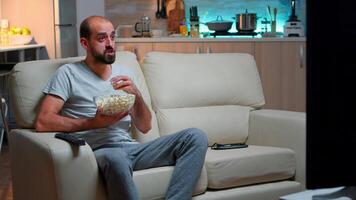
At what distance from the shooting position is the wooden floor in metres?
3.79

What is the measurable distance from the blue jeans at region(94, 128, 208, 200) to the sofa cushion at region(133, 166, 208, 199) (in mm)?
27

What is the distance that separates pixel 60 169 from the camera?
2.38 m

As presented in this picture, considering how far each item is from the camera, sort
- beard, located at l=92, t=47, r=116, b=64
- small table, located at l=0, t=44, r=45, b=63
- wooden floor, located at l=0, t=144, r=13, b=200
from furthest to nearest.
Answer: small table, located at l=0, t=44, r=45, b=63 < wooden floor, located at l=0, t=144, r=13, b=200 < beard, located at l=92, t=47, r=116, b=64

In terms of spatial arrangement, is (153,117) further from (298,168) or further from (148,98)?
(298,168)

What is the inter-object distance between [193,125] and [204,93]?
8.6 inches

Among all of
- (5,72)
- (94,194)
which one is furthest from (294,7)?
(94,194)

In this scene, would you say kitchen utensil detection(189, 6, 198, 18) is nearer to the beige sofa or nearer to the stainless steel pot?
the stainless steel pot

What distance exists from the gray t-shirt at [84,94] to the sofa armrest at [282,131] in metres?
0.76

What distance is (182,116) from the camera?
3.23m

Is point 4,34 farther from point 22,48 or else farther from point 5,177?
point 5,177

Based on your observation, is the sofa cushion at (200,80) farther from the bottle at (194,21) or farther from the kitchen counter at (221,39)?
the bottle at (194,21)

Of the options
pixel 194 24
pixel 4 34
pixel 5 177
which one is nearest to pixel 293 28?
pixel 194 24
